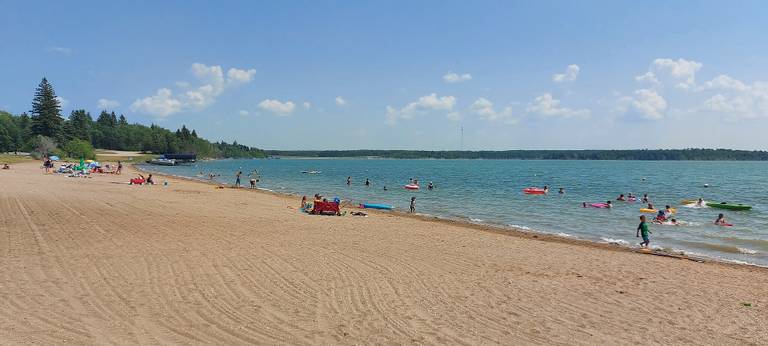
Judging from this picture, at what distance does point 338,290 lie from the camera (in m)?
9.65

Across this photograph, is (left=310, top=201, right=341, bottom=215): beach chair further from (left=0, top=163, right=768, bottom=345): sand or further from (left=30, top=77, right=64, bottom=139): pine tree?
(left=30, top=77, right=64, bottom=139): pine tree

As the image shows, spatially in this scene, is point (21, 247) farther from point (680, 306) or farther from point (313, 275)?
point (680, 306)

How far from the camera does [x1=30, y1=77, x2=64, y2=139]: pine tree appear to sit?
86062 mm

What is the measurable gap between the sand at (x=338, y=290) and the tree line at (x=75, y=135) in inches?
3111

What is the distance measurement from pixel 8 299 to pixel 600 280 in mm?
11840

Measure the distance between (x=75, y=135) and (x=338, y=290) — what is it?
11269 centimetres

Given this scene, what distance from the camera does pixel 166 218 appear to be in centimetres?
1869

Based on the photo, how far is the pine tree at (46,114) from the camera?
8606 cm

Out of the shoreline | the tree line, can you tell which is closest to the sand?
the shoreline

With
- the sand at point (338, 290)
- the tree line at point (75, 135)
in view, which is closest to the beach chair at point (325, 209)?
the sand at point (338, 290)

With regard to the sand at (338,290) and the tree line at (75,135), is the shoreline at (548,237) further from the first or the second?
the tree line at (75,135)

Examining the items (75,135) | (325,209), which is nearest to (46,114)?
(75,135)

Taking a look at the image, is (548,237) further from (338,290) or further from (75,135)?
(75,135)

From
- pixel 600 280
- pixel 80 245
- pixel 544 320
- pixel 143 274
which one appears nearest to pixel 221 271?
pixel 143 274
